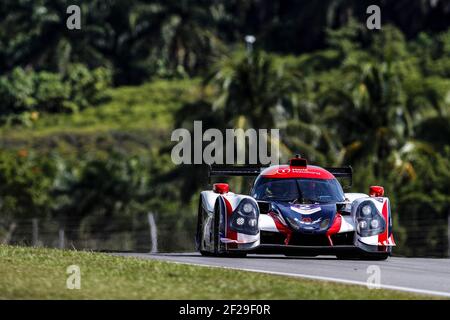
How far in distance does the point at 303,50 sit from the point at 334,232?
8453cm

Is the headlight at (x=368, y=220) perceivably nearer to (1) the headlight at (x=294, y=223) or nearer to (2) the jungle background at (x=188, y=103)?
(1) the headlight at (x=294, y=223)

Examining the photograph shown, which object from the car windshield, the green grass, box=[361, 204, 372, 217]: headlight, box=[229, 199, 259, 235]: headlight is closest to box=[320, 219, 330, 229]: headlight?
box=[361, 204, 372, 217]: headlight

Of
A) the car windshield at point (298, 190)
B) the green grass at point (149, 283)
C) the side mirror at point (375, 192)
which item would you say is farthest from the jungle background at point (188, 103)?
the green grass at point (149, 283)

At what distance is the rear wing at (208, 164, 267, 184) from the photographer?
66.7 feet

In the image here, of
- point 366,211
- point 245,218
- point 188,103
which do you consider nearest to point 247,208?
point 245,218

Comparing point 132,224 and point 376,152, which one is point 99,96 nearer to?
point 376,152

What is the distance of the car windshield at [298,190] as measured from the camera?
63.4 feet

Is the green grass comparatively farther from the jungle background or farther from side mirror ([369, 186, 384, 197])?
the jungle background

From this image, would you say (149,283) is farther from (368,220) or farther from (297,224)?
(368,220)

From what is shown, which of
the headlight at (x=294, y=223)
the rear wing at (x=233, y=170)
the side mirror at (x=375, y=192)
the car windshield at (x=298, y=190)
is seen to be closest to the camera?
the headlight at (x=294, y=223)

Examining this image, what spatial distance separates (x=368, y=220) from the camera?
61.0 feet

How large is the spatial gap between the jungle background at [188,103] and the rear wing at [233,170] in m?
17.7

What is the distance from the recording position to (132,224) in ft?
135
